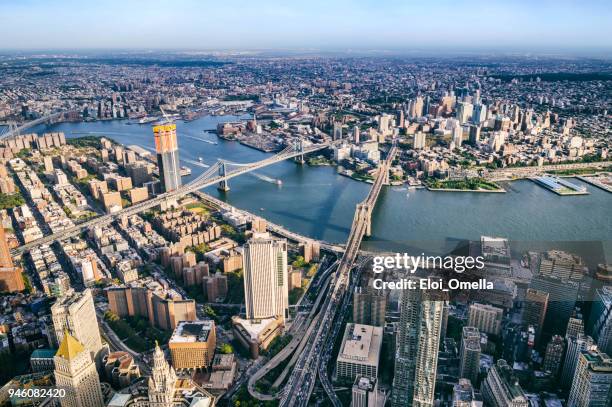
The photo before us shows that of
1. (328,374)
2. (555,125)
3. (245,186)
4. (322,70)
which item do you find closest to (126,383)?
(328,374)

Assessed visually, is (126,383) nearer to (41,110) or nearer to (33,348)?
(33,348)

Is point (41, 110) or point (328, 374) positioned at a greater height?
point (41, 110)

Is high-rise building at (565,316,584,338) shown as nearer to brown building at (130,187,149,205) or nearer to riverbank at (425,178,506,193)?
riverbank at (425,178,506,193)

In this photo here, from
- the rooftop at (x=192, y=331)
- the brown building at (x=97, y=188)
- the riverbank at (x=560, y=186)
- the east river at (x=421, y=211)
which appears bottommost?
the east river at (x=421, y=211)

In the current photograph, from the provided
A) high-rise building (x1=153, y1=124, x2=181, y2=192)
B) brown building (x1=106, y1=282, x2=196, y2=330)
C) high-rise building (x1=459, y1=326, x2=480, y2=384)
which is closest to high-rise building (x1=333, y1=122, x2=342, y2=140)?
high-rise building (x1=153, y1=124, x2=181, y2=192)

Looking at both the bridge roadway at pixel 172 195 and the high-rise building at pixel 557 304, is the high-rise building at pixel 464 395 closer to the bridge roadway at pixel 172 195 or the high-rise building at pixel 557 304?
the high-rise building at pixel 557 304

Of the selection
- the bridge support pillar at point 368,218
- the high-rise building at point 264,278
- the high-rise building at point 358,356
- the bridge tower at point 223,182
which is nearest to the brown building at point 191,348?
the high-rise building at point 264,278
